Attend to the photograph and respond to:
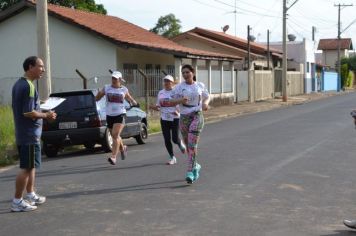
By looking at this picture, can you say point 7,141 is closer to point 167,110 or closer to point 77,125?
point 77,125

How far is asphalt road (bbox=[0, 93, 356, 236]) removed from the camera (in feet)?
21.2

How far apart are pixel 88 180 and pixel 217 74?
24580 millimetres

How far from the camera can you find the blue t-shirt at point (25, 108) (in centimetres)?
722

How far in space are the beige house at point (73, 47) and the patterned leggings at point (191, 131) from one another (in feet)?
52.4

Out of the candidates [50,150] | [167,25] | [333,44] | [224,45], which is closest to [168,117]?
[50,150]

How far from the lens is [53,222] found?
22.1 feet

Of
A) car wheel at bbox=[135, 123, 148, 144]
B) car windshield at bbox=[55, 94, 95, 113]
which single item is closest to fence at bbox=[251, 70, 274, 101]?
car wheel at bbox=[135, 123, 148, 144]

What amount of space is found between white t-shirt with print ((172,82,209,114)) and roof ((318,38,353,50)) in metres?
95.5

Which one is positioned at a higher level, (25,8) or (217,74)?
(25,8)

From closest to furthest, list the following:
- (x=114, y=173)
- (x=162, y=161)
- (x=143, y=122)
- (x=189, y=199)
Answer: (x=189, y=199) → (x=114, y=173) → (x=162, y=161) → (x=143, y=122)

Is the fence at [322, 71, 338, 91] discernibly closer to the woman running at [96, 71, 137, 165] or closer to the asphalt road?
the asphalt road

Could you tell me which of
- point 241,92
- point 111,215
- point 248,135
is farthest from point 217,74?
point 111,215

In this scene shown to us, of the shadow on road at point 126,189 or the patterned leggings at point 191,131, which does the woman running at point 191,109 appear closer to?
the patterned leggings at point 191,131

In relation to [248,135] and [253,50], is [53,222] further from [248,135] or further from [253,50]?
[253,50]
